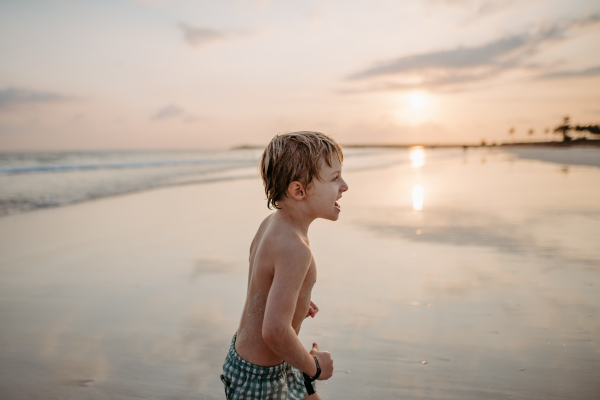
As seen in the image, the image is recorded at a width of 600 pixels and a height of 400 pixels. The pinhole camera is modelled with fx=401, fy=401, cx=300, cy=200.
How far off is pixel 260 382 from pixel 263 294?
355mm

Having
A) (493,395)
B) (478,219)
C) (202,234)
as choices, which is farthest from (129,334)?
(478,219)

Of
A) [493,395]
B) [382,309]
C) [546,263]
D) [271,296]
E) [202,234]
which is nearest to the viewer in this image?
[271,296]

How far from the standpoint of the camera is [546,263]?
4660 mm

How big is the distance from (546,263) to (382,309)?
248 cm

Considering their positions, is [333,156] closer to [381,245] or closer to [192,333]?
[192,333]

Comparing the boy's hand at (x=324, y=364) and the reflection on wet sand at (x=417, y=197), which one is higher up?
the boy's hand at (x=324, y=364)

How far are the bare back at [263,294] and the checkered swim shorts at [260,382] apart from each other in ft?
0.10

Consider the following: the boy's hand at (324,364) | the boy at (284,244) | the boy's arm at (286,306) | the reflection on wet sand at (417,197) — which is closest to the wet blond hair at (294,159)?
the boy at (284,244)

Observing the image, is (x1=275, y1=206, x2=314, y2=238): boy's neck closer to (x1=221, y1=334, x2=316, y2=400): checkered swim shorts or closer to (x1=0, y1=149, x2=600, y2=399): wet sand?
(x1=221, y1=334, x2=316, y2=400): checkered swim shorts

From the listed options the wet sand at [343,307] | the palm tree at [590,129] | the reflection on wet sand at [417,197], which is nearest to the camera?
the wet sand at [343,307]

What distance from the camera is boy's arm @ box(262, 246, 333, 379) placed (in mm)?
1359

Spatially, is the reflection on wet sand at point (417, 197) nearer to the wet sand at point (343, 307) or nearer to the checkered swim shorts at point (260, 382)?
the wet sand at point (343, 307)

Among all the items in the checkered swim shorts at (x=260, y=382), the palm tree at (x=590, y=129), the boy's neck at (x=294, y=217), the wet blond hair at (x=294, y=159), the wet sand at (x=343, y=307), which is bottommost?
the wet sand at (x=343, y=307)

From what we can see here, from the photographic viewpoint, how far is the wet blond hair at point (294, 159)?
1.54 m
